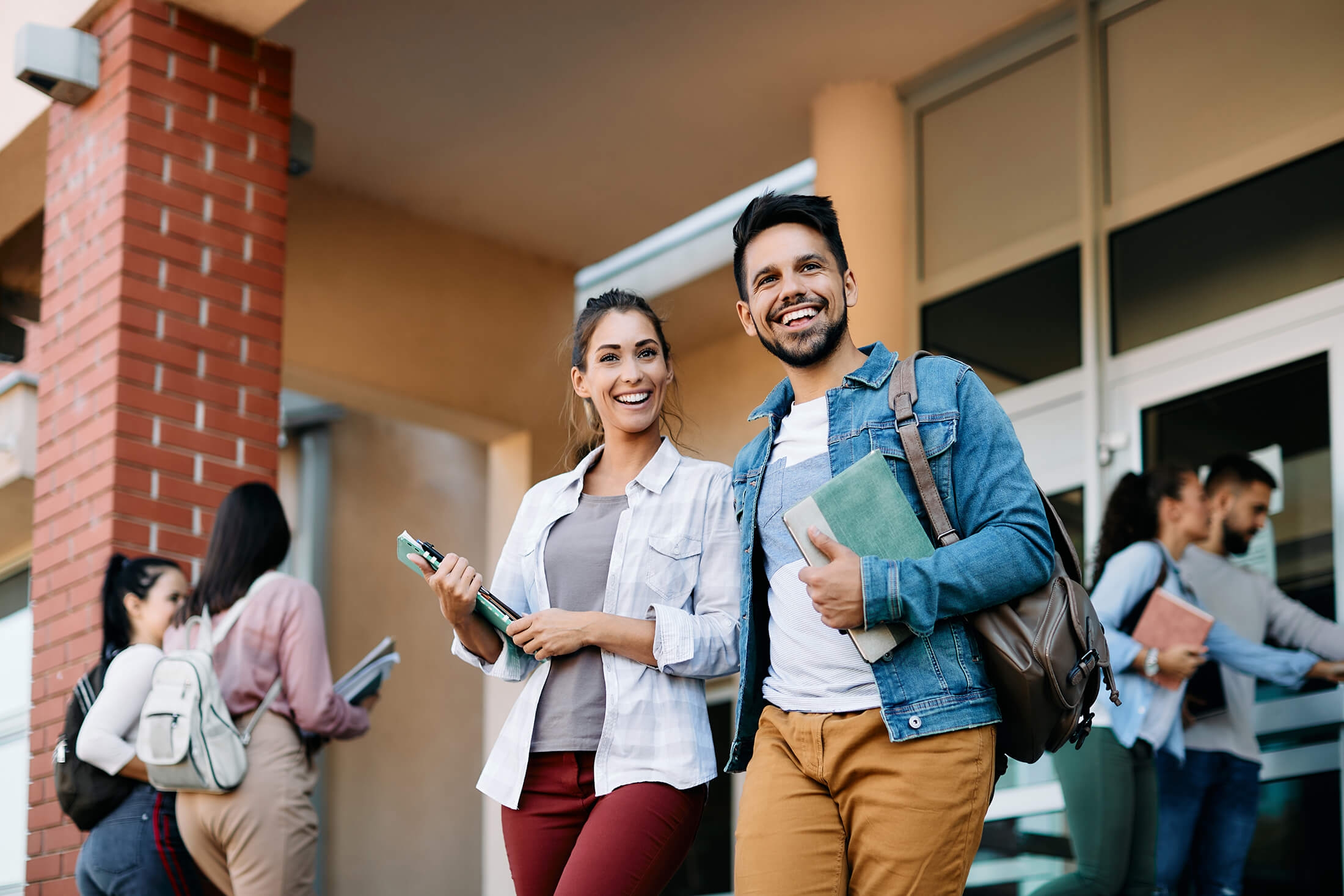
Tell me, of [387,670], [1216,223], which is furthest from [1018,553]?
[1216,223]

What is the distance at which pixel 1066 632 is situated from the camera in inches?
98.5

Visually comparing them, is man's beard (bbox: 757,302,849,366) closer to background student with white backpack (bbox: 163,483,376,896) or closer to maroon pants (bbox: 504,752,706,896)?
maroon pants (bbox: 504,752,706,896)

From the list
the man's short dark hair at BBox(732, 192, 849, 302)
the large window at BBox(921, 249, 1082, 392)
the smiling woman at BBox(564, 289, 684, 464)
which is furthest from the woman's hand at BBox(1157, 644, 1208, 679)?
the man's short dark hair at BBox(732, 192, 849, 302)

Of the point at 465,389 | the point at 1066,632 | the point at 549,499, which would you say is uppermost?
the point at 465,389

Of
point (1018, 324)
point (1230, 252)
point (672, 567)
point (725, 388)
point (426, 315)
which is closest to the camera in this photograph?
point (672, 567)

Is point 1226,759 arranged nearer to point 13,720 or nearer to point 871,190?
point 871,190

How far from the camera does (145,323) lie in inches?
205

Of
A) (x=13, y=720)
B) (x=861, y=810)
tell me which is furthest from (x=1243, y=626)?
(x=13, y=720)

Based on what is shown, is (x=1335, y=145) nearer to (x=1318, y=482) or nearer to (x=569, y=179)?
(x=1318, y=482)

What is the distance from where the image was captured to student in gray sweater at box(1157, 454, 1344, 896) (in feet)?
17.5

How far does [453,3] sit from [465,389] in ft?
8.49

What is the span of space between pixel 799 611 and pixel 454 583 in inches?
28.7

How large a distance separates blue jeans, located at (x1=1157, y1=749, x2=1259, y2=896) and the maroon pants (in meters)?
2.94

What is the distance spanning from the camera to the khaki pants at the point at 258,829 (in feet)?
13.1
